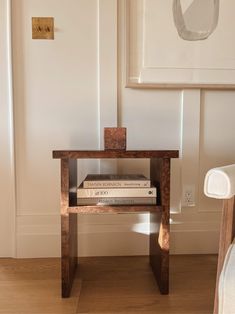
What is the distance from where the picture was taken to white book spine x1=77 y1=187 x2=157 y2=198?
1085 millimetres

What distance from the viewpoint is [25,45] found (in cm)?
135

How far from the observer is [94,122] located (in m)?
1.40

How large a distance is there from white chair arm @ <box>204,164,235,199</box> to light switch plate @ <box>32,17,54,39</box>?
1.08 m

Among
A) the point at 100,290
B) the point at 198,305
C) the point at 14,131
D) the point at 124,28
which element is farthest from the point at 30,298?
the point at 124,28

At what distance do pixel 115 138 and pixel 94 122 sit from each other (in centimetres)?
31

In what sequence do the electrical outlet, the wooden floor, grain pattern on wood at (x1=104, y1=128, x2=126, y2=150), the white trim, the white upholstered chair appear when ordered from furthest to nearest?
the electrical outlet
the white trim
grain pattern on wood at (x1=104, y1=128, x2=126, y2=150)
the wooden floor
the white upholstered chair

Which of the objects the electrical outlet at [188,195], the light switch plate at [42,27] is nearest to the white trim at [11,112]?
the light switch plate at [42,27]

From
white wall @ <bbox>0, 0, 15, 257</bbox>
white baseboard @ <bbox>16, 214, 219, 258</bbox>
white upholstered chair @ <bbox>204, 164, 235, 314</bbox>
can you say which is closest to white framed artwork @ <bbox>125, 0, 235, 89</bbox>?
white wall @ <bbox>0, 0, 15, 257</bbox>

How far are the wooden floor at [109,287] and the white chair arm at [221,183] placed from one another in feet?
1.93

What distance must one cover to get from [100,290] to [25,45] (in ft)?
3.76

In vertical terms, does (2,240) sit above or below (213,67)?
below

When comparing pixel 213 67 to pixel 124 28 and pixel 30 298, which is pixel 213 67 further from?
pixel 30 298

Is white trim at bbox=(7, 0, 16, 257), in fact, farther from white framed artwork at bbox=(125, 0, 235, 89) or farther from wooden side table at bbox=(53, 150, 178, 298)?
white framed artwork at bbox=(125, 0, 235, 89)

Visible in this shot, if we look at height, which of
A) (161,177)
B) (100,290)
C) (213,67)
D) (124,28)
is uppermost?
(124,28)
